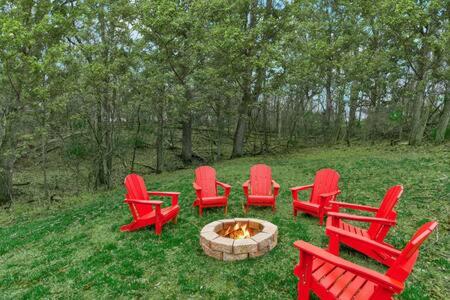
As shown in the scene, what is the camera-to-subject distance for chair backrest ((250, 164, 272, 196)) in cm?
597

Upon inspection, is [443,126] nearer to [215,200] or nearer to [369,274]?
[215,200]

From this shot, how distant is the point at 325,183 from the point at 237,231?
2.01 metres

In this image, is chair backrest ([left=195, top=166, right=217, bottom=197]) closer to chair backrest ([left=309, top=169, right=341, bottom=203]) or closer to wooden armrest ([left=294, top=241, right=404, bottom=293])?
chair backrest ([left=309, top=169, right=341, bottom=203])

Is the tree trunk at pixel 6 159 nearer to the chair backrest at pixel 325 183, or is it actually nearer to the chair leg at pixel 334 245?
the chair backrest at pixel 325 183

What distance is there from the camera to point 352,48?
13.8 m

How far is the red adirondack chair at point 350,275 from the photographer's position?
2146 mm

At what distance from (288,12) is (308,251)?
1105cm

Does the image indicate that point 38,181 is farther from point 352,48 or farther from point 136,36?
point 352,48

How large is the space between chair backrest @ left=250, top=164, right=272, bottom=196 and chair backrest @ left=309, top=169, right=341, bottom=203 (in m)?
0.94

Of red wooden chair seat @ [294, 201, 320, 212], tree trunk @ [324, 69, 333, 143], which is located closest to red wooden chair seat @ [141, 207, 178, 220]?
red wooden chair seat @ [294, 201, 320, 212]

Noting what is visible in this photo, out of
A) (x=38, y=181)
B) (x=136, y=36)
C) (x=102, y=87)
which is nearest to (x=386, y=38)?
(x=136, y=36)

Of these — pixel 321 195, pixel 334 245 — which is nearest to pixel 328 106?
pixel 321 195

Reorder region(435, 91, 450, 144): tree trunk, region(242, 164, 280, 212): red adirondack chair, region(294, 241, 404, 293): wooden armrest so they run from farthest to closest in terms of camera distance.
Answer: region(435, 91, 450, 144): tree trunk
region(242, 164, 280, 212): red adirondack chair
region(294, 241, 404, 293): wooden armrest

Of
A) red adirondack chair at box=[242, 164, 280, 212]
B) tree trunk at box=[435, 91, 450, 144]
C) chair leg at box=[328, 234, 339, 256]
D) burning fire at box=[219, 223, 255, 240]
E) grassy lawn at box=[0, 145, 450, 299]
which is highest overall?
tree trunk at box=[435, 91, 450, 144]
